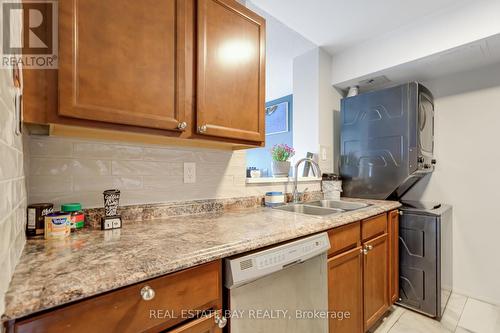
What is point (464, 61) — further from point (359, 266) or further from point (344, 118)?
point (359, 266)

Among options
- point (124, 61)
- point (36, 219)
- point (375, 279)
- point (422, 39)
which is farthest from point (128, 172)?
point (422, 39)

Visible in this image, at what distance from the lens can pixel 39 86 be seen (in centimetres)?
79

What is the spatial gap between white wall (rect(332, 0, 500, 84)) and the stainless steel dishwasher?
71.8 inches

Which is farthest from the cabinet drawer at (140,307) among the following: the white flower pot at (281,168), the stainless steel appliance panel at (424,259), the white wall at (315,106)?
the white wall at (315,106)

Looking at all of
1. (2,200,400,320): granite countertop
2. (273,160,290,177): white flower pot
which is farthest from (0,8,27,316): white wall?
(273,160,290,177): white flower pot

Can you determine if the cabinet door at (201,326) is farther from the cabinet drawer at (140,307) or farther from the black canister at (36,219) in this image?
the black canister at (36,219)

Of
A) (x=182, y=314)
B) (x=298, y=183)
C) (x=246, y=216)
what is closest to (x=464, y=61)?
(x=298, y=183)

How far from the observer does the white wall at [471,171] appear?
2.01 m

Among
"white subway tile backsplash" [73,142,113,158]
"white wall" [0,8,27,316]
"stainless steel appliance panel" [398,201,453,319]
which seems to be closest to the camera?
"white wall" [0,8,27,316]

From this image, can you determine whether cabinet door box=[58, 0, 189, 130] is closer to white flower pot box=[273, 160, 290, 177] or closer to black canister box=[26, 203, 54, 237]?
black canister box=[26, 203, 54, 237]

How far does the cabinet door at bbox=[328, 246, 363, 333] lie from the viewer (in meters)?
1.27

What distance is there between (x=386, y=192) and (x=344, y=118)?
0.83m

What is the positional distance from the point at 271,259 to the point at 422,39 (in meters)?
2.19

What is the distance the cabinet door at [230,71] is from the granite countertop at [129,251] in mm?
481
